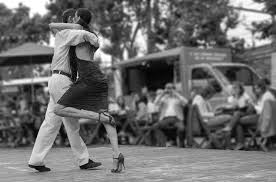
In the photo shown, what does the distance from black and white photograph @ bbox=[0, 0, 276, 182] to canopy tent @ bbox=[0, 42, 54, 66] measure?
0.11 ft

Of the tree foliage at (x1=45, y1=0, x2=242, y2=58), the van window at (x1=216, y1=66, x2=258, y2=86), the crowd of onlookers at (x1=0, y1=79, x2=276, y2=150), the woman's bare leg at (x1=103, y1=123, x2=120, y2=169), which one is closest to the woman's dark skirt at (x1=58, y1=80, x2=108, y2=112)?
the woman's bare leg at (x1=103, y1=123, x2=120, y2=169)

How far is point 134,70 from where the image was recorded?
22922 millimetres

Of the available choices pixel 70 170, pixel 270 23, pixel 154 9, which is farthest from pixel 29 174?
pixel 154 9

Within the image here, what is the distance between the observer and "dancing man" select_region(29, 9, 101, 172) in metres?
6.35

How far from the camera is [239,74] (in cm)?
1848

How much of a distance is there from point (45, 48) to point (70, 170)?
993 cm

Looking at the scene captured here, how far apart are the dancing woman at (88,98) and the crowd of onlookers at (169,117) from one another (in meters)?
4.60

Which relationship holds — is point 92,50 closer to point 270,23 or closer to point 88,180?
point 88,180

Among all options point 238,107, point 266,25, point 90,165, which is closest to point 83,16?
point 90,165

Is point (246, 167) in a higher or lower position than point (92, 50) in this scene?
lower

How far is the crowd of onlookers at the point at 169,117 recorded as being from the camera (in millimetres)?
10734

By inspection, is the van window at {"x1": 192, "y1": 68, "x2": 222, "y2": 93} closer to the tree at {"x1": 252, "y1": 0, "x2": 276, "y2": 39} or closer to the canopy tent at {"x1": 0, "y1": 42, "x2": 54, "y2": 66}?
the tree at {"x1": 252, "y1": 0, "x2": 276, "y2": 39}

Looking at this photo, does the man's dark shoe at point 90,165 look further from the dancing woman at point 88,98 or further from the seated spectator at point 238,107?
the seated spectator at point 238,107

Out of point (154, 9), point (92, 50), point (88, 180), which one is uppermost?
point (154, 9)
